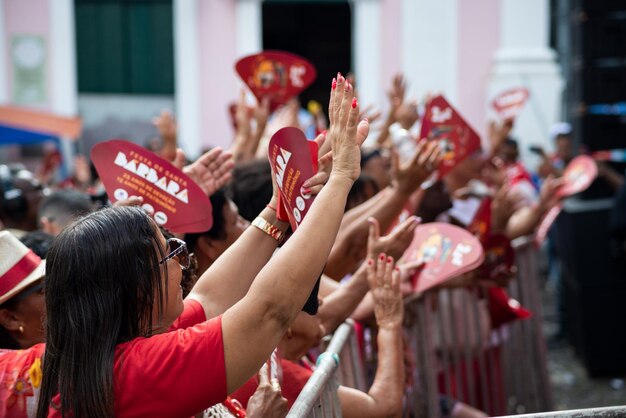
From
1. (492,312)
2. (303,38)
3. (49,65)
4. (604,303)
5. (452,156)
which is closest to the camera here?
(452,156)

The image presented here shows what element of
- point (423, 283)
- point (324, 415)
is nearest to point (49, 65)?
point (423, 283)

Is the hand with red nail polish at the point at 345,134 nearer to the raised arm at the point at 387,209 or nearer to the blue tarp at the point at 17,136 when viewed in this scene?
the raised arm at the point at 387,209

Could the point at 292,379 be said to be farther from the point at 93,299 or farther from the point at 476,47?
the point at 476,47

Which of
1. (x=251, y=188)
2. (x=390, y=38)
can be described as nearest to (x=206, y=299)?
(x=251, y=188)

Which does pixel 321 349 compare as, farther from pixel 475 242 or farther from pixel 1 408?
pixel 1 408

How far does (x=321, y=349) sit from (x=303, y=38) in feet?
52.2

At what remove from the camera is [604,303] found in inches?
270

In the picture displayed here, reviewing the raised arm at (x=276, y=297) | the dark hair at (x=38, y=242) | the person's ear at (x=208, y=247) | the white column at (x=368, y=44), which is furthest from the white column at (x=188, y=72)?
the raised arm at (x=276, y=297)

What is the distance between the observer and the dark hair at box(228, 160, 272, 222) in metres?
3.42

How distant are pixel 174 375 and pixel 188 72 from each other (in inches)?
525

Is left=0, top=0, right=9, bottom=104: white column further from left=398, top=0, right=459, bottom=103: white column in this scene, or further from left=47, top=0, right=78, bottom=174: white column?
left=398, top=0, right=459, bottom=103: white column

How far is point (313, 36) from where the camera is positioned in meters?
18.8

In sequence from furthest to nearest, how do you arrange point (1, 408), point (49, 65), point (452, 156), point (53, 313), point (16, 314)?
point (49, 65) → point (452, 156) → point (16, 314) → point (1, 408) → point (53, 313)

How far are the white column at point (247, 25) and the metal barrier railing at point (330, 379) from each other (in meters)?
11.9
